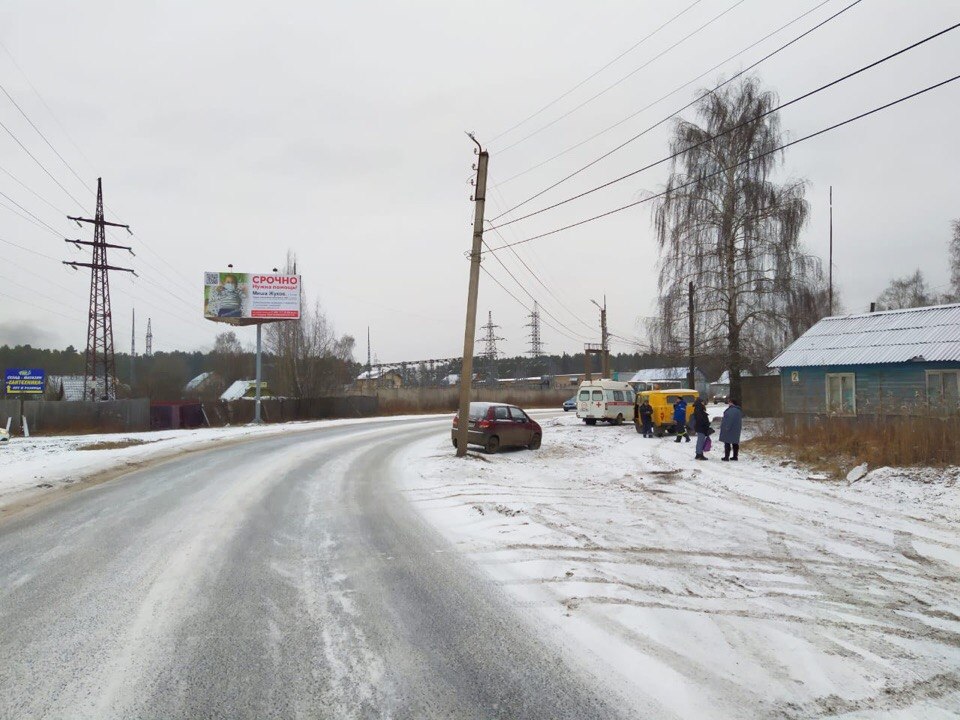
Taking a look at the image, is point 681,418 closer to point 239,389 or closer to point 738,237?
point 738,237

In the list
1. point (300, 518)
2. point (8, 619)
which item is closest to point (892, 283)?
Answer: point (300, 518)

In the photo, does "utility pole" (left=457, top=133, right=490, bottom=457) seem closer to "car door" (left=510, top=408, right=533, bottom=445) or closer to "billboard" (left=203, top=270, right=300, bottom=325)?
"car door" (left=510, top=408, right=533, bottom=445)

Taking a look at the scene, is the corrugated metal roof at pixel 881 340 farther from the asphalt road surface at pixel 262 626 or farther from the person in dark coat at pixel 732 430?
the asphalt road surface at pixel 262 626

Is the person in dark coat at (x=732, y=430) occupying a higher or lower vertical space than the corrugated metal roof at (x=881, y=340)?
lower

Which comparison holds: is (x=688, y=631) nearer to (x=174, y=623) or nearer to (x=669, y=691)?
→ (x=669, y=691)

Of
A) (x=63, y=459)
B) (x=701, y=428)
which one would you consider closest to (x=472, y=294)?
(x=701, y=428)

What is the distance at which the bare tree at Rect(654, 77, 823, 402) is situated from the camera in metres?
28.1

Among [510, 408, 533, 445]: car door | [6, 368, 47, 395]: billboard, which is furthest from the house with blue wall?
[6, 368, 47, 395]: billboard

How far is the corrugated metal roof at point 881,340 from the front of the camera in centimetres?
2305

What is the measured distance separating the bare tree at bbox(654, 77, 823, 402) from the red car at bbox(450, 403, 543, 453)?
11.9 metres

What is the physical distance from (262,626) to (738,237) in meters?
27.9

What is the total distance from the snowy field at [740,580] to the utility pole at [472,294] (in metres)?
3.88

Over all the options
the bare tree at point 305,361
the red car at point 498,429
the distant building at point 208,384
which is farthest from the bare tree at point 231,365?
the red car at point 498,429

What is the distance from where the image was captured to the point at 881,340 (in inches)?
989
